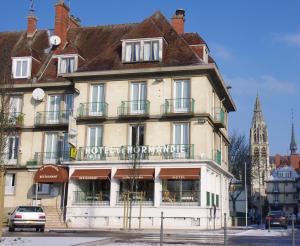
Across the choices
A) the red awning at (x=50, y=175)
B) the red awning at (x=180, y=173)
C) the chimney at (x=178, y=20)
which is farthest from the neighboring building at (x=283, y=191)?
the red awning at (x=50, y=175)

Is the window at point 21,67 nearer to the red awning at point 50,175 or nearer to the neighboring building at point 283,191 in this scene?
the red awning at point 50,175

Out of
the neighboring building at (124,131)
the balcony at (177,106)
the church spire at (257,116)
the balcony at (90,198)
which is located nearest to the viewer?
the neighboring building at (124,131)

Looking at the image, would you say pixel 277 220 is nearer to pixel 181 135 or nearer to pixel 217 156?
pixel 217 156

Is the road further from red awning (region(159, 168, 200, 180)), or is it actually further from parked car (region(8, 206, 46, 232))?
red awning (region(159, 168, 200, 180))

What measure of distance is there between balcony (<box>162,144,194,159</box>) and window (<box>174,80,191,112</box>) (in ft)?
8.43

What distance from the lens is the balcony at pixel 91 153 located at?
37688mm

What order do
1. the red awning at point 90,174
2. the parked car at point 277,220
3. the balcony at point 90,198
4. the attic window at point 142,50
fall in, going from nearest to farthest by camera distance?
the red awning at point 90,174
the balcony at point 90,198
the attic window at point 142,50
the parked car at point 277,220

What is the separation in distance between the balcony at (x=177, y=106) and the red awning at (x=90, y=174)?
19.4ft

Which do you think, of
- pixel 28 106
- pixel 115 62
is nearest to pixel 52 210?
pixel 28 106

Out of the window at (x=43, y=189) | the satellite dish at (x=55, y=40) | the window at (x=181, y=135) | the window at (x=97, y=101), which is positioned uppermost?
the satellite dish at (x=55, y=40)

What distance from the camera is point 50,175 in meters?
37.0

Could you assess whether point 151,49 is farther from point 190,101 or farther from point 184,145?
point 184,145

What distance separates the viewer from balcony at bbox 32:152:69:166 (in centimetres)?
3994

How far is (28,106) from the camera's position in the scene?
1636 inches
